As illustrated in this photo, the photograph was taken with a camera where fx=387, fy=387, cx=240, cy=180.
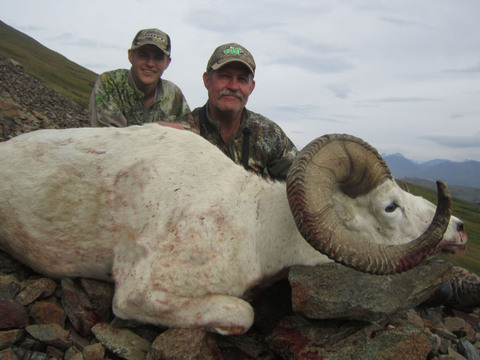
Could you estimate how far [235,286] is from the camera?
4.25 m

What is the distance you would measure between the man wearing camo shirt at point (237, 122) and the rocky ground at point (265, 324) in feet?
9.75

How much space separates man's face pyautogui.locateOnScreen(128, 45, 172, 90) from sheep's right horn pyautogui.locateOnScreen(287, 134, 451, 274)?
17.2ft

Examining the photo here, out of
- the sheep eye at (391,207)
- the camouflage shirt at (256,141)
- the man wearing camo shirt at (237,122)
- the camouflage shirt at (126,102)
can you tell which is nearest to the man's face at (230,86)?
the man wearing camo shirt at (237,122)

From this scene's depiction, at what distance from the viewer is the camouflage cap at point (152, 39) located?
8.04 m

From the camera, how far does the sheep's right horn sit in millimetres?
3912

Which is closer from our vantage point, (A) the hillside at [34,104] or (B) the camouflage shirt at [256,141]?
(B) the camouflage shirt at [256,141]

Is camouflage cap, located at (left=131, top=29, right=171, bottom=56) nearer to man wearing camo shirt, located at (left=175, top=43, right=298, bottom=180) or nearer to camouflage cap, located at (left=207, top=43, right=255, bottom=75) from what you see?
man wearing camo shirt, located at (left=175, top=43, right=298, bottom=180)

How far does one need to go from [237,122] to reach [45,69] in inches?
3386

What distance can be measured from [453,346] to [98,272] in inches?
193

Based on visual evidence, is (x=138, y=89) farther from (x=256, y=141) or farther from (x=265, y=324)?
(x=265, y=324)

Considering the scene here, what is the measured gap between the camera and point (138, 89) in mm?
8672

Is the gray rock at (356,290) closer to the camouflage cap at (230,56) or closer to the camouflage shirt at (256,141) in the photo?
the camouflage shirt at (256,141)

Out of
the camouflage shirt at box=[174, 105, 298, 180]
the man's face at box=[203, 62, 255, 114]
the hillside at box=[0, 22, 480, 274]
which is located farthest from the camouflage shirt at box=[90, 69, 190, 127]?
the hillside at box=[0, 22, 480, 274]

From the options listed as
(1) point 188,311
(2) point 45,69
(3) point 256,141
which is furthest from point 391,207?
(2) point 45,69
